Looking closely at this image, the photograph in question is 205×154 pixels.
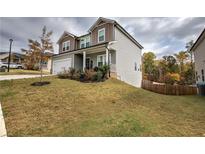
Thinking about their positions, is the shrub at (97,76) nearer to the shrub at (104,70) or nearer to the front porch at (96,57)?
the shrub at (104,70)

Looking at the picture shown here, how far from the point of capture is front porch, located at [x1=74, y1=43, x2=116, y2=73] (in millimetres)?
13512

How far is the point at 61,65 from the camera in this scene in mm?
18094

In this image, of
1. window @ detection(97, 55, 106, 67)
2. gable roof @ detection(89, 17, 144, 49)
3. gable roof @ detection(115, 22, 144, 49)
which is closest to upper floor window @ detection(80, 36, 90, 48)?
gable roof @ detection(89, 17, 144, 49)

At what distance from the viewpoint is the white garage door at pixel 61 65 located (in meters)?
17.1

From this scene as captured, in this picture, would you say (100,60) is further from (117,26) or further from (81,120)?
(81,120)

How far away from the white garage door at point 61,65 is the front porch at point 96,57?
131 centimetres

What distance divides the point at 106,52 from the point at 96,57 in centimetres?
328

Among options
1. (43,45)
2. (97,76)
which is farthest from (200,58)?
(43,45)

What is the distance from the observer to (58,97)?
685 cm

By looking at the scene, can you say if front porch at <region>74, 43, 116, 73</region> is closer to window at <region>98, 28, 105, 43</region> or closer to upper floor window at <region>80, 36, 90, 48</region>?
window at <region>98, 28, 105, 43</region>
